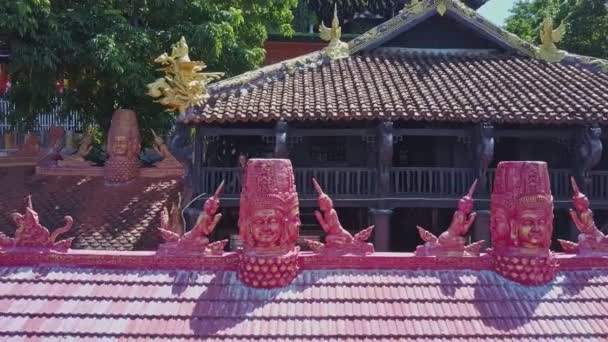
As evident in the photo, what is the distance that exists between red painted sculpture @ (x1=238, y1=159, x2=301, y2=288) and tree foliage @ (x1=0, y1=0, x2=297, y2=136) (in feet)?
22.9

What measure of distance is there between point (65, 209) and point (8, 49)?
3915mm

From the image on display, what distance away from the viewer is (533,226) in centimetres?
515

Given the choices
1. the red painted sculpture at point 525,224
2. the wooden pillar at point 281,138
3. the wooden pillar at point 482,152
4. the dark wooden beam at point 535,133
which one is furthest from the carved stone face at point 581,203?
the wooden pillar at point 281,138

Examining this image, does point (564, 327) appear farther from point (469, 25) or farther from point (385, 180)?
point (469, 25)

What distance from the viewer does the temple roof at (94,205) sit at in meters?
10.1

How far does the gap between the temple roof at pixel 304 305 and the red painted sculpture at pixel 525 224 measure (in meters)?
0.18

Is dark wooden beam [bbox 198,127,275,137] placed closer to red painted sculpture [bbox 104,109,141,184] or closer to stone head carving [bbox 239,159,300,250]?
red painted sculpture [bbox 104,109,141,184]

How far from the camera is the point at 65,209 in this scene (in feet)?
36.3

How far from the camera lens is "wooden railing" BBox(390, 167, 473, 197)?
35.7 feet

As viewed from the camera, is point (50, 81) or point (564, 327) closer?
point (564, 327)

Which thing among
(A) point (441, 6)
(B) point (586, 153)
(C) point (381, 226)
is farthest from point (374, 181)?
(A) point (441, 6)

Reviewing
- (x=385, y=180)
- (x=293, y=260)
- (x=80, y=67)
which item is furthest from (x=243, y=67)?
(x=293, y=260)

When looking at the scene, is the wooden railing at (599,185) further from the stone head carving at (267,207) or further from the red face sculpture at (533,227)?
the stone head carving at (267,207)

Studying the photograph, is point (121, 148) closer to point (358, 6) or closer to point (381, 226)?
point (381, 226)
